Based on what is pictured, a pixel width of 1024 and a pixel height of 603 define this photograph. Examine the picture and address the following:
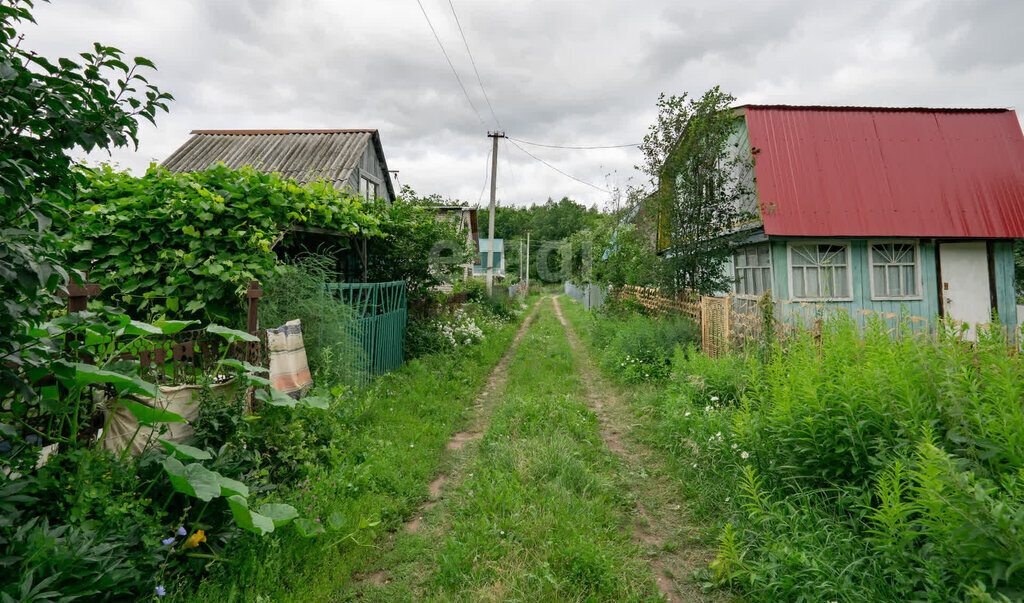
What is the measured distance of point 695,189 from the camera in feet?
32.4

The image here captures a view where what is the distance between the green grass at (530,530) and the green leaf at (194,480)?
3.93 feet

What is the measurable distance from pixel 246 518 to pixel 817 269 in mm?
11912

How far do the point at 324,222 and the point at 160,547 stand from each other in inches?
191

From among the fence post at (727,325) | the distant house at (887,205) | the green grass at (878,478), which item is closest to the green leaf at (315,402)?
the green grass at (878,478)

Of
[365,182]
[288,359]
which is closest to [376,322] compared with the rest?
[288,359]

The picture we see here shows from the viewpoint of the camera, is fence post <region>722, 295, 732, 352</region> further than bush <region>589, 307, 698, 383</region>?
No

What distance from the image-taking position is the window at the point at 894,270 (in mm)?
11055

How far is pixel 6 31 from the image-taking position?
76.2 inches

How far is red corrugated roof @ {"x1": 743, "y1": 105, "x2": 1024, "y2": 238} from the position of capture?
34.7ft

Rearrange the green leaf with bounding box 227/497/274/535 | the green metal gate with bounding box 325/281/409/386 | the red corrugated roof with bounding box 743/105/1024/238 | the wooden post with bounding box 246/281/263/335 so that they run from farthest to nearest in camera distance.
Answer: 1. the red corrugated roof with bounding box 743/105/1024/238
2. the green metal gate with bounding box 325/281/409/386
3. the wooden post with bounding box 246/281/263/335
4. the green leaf with bounding box 227/497/274/535

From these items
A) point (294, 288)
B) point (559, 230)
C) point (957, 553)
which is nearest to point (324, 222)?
point (294, 288)

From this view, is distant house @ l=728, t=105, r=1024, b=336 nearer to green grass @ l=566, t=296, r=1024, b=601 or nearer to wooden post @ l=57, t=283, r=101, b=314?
green grass @ l=566, t=296, r=1024, b=601

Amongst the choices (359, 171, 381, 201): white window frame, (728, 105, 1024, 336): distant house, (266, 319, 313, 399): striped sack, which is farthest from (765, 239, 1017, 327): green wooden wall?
(359, 171, 381, 201): white window frame

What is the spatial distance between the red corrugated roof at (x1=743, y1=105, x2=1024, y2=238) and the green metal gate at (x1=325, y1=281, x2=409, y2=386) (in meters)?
8.00
